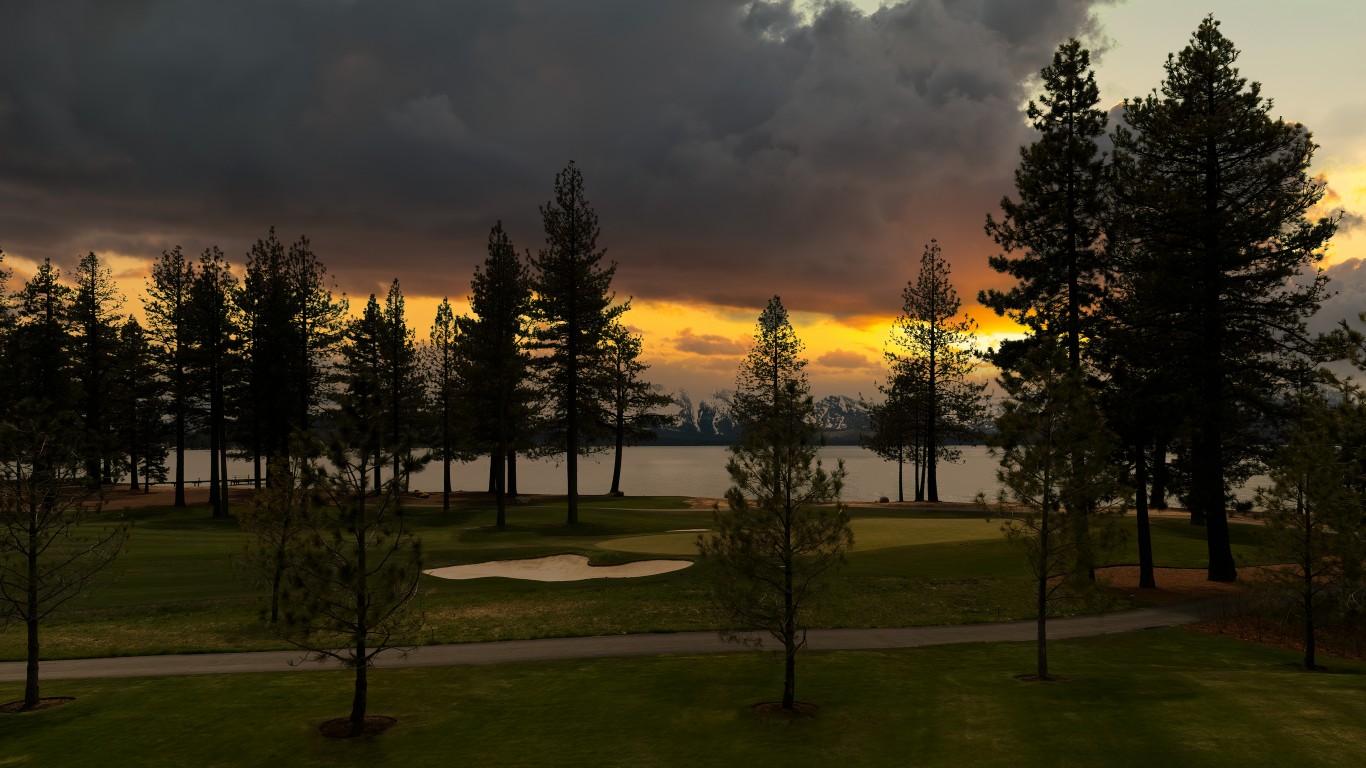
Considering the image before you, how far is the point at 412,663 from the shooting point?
20391 millimetres

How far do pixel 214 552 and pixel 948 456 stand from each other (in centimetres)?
5411

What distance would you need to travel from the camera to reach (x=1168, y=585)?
3012 centimetres

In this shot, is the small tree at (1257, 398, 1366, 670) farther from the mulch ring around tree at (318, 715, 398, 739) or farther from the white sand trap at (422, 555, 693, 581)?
the mulch ring around tree at (318, 715, 398, 739)

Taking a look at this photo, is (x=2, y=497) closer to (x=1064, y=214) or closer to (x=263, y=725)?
Answer: (x=263, y=725)

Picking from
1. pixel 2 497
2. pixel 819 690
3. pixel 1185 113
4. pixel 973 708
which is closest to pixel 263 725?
pixel 2 497

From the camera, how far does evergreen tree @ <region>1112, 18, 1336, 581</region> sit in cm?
2900

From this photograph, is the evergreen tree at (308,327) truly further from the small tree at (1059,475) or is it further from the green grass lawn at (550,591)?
the small tree at (1059,475)

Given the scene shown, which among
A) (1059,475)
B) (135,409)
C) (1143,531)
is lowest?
(1143,531)

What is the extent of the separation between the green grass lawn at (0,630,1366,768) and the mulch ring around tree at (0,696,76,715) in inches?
15.0

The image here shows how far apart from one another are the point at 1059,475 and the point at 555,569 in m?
20.9

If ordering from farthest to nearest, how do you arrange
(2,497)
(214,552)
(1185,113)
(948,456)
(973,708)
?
1. (948,456)
2. (214,552)
3. (1185,113)
4. (2,497)
5. (973,708)

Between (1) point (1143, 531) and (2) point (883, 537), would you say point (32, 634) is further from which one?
(1) point (1143, 531)

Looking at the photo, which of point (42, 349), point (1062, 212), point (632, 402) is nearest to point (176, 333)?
point (42, 349)

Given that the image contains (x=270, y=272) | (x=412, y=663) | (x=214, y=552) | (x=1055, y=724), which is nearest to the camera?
(x=1055, y=724)
